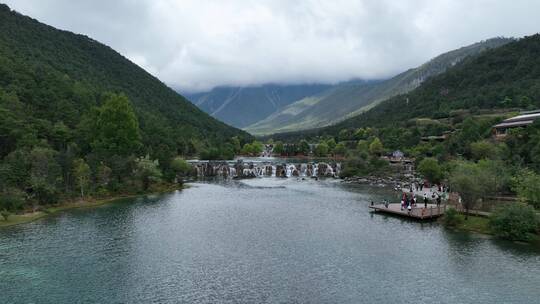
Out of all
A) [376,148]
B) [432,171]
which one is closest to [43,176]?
[432,171]

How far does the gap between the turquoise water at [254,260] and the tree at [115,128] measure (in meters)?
29.8

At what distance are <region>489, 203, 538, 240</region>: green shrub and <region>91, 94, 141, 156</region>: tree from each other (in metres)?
76.5

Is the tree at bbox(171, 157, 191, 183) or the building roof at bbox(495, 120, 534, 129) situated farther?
the tree at bbox(171, 157, 191, 183)

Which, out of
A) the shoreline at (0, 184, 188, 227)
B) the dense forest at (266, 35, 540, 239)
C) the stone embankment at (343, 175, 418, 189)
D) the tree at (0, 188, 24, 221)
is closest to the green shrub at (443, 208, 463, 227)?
the dense forest at (266, 35, 540, 239)

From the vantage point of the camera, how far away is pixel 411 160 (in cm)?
14562

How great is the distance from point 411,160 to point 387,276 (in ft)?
369

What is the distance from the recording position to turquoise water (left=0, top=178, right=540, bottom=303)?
3566 centimetres

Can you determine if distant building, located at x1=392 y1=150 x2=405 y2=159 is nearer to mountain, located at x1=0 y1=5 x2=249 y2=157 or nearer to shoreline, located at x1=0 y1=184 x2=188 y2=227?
mountain, located at x1=0 y1=5 x2=249 y2=157

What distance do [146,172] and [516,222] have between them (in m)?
71.1

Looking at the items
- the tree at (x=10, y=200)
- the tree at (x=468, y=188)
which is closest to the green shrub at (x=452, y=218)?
the tree at (x=468, y=188)

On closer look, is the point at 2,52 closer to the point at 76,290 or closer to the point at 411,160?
the point at 76,290

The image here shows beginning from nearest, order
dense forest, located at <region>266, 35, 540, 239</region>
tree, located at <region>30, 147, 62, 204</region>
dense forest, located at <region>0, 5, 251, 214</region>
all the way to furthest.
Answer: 1. dense forest, located at <region>266, 35, 540, 239</region>
2. tree, located at <region>30, 147, 62, 204</region>
3. dense forest, located at <region>0, 5, 251, 214</region>

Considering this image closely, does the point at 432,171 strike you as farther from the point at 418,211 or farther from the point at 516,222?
the point at 516,222

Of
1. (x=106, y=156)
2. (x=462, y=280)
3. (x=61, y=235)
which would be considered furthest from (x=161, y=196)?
(x=462, y=280)
